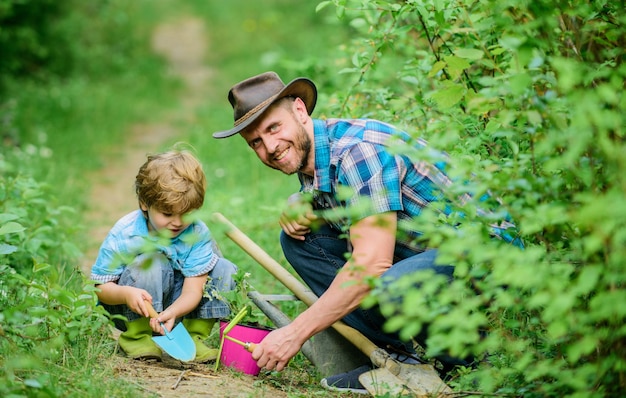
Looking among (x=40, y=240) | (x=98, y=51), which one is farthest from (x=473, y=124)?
(x=98, y=51)

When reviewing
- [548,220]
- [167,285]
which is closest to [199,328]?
[167,285]

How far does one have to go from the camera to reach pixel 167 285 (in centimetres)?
334

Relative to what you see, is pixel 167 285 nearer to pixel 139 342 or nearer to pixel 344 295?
pixel 139 342

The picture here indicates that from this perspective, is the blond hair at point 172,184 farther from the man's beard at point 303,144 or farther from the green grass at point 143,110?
the man's beard at point 303,144

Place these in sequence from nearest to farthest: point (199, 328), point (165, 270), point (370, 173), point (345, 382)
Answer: point (370, 173) → point (345, 382) → point (165, 270) → point (199, 328)

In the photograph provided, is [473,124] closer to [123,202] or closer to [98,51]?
[123,202]

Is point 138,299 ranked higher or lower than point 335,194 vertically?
lower

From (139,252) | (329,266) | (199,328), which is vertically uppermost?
(139,252)

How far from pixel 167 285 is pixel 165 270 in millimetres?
70

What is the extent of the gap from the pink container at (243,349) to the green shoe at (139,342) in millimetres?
333

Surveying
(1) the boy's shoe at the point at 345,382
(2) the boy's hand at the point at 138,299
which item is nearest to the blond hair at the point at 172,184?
(2) the boy's hand at the point at 138,299

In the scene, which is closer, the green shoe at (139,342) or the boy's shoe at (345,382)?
the boy's shoe at (345,382)

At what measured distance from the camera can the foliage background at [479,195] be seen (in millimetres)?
1884

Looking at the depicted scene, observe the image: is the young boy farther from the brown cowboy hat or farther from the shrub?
the brown cowboy hat
